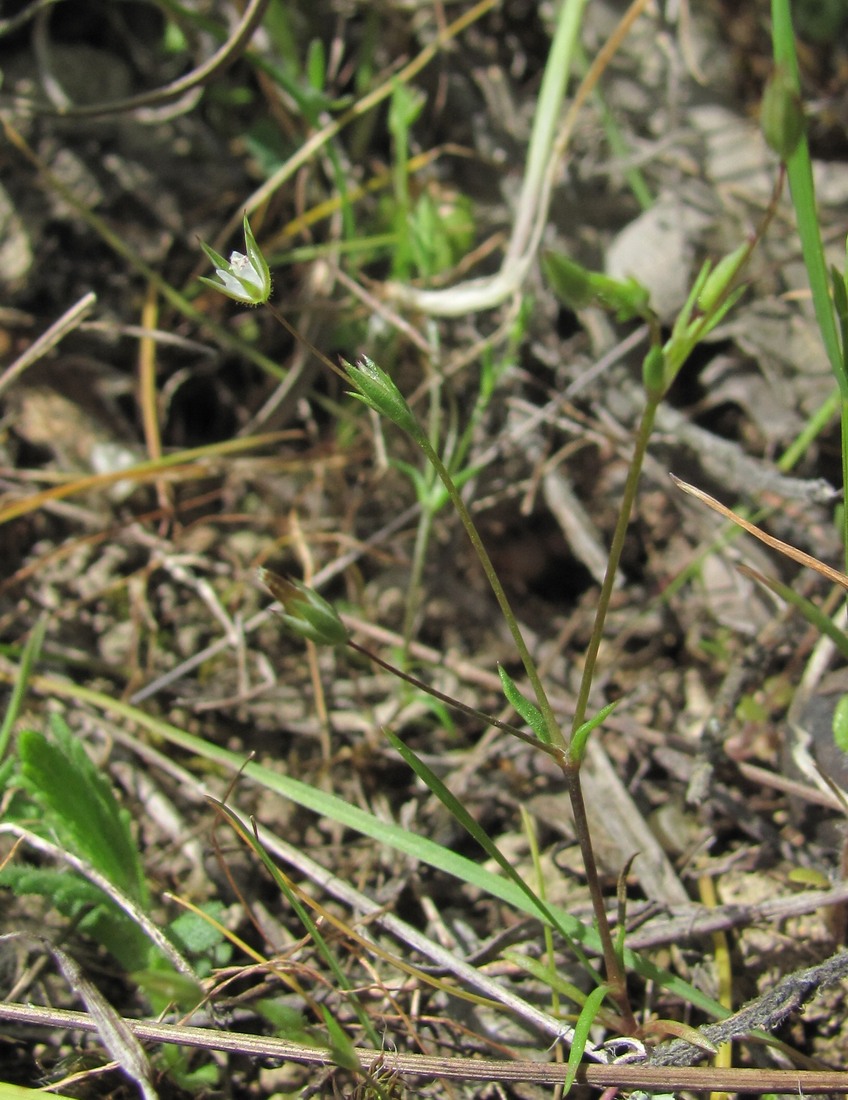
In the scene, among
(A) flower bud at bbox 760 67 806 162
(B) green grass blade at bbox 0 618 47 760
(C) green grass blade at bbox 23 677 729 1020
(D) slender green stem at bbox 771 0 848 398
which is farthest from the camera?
(B) green grass blade at bbox 0 618 47 760

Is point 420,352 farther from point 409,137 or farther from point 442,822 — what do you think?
point 442,822

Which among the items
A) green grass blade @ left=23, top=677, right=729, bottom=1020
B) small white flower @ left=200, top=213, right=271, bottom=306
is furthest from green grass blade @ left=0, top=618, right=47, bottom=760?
small white flower @ left=200, top=213, right=271, bottom=306

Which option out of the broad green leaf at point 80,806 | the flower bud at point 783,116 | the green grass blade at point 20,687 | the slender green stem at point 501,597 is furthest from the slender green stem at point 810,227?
the green grass blade at point 20,687

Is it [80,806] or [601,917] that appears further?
[80,806]

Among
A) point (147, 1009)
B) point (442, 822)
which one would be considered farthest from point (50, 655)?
point (442, 822)

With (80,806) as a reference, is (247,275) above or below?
Result: above

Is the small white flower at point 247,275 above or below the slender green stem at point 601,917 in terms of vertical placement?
above

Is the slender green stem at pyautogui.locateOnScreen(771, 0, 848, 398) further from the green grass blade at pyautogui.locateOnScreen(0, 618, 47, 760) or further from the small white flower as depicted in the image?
the green grass blade at pyautogui.locateOnScreen(0, 618, 47, 760)

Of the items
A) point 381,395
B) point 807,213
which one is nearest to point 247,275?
point 381,395

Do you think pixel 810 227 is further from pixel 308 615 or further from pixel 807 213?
pixel 308 615

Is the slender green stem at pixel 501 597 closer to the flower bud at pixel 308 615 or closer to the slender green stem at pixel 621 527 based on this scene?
the slender green stem at pixel 621 527

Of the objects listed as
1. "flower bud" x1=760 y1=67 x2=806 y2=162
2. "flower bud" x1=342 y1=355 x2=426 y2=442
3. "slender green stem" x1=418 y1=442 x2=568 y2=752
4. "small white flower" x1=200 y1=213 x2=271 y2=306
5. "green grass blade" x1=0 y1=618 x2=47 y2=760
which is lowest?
"green grass blade" x1=0 y1=618 x2=47 y2=760

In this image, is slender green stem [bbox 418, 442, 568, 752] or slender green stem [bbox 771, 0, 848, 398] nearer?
slender green stem [bbox 418, 442, 568, 752]

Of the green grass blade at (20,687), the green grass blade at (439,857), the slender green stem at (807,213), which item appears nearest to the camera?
the slender green stem at (807,213)
